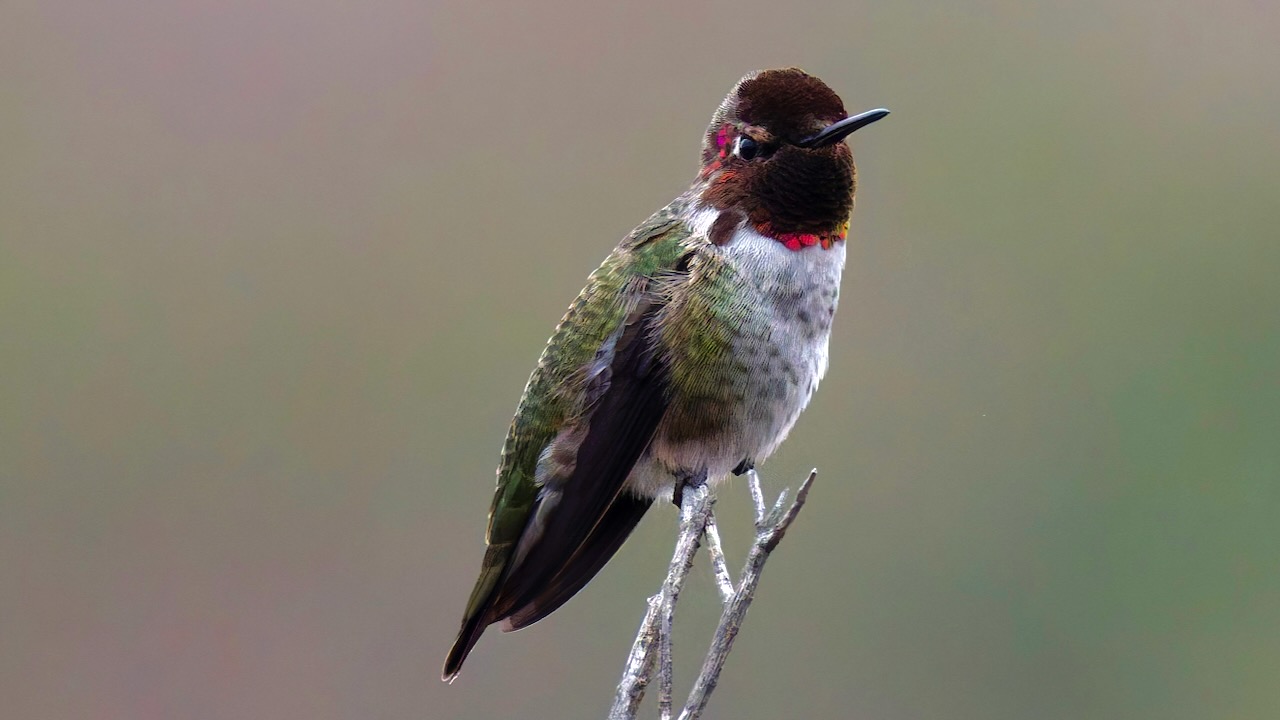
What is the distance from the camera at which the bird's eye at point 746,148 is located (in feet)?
7.60

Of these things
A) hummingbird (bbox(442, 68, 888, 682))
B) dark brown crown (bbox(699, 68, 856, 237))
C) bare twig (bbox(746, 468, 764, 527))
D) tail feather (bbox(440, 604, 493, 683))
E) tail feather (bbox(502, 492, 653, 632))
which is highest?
dark brown crown (bbox(699, 68, 856, 237))

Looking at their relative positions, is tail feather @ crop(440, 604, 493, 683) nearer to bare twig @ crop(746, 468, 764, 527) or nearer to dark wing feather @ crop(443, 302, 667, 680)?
dark wing feather @ crop(443, 302, 667, 680)

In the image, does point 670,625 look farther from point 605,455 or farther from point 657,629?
point 605,455

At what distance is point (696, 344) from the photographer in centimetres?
227

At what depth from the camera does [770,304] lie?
7.42 ft

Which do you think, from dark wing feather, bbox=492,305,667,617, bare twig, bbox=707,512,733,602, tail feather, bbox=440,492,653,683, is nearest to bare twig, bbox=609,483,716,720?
bare twig, bbox=707,512,733,602

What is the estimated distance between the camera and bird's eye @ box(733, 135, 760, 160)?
7.60 ft

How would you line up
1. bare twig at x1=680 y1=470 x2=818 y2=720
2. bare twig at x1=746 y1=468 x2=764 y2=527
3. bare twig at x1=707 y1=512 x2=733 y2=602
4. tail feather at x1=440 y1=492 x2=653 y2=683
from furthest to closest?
tail feather at x1=440 y1=492 x2=653 y2=683 → bare twig at x1=746 y1=468 x2=764 y2=527 → bare twig at x1=707 y1=512 x2=733 y2=602 → bare twig at x1=680 y1=470 x2=818 y2=720

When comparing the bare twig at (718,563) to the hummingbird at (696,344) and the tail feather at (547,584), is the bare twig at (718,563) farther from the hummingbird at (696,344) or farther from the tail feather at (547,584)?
the tail feather at (547,584)

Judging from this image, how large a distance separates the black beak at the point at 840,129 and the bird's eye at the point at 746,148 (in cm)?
12

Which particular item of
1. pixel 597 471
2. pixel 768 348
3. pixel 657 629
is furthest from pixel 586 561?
pixel 657 629

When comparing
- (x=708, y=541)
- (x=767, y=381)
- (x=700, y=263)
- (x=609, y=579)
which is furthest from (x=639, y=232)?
(x=609, y=579)

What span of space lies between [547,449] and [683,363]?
1.05 ft

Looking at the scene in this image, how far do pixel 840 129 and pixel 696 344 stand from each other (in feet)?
1.57
